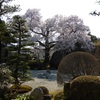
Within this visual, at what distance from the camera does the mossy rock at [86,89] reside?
32.1 ft

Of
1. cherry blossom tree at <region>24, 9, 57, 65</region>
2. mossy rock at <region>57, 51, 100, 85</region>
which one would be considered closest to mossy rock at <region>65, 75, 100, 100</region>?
mossy rock at <region>57, 51, 100, 85</region>

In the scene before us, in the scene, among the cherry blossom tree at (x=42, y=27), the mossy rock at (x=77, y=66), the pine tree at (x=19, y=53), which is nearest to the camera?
the mossy rock at (x=77, y=66)

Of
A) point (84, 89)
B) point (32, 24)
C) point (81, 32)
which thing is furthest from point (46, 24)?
point (84, 89)

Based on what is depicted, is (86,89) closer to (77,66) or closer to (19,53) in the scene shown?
(77,66)

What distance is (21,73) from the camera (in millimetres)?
17281

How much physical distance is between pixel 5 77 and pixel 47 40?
1030 inches

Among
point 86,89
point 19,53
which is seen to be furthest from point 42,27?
point 86,89

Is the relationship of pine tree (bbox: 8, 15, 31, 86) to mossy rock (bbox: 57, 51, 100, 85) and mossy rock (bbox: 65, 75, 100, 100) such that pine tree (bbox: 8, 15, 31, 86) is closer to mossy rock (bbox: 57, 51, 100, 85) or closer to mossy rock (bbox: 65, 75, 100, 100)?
mossy rock (bbox: 57, 51, 100, 85)

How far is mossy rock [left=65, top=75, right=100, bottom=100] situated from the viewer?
980 centimetres

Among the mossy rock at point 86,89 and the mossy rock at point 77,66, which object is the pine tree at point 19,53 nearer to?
the mossy rock at point 77,66

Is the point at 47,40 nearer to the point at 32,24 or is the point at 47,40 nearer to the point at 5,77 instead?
the point at 32,24

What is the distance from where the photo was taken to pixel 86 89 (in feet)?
32.3

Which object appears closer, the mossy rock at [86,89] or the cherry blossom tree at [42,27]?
the mossy rock at [86,89]

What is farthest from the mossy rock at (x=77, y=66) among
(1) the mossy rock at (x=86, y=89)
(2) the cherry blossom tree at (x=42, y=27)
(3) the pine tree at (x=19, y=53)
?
(2) the cherry blossom tree at (x=42, y=27)
